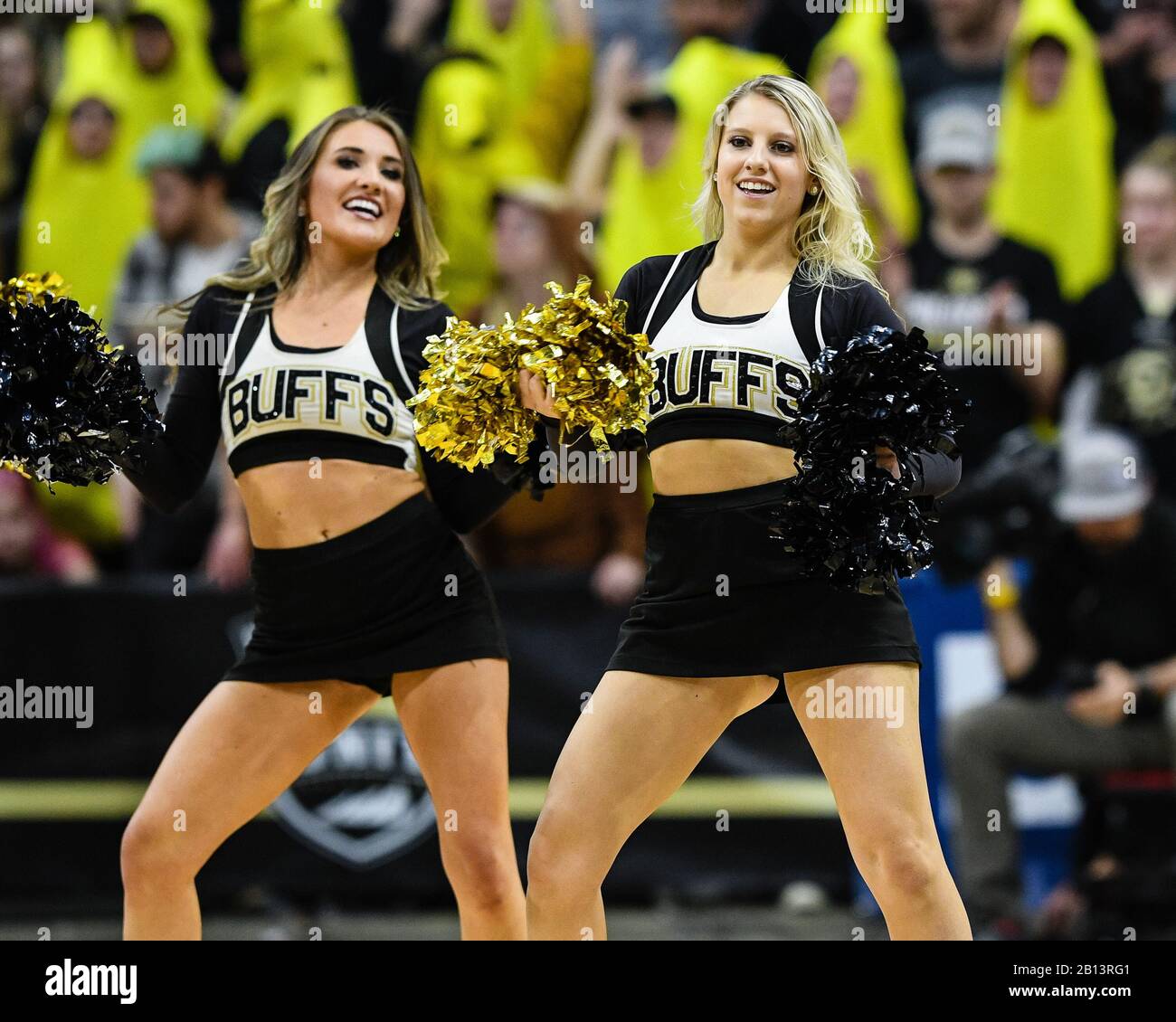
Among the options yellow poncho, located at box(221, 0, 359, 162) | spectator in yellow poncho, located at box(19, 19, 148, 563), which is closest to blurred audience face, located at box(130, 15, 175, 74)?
spectator in yellow poncho, located at box(19, 19, 148, 563)

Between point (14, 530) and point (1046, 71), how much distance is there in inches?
192

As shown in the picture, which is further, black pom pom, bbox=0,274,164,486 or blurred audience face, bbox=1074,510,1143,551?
blurred audience face, bbox=1074,510,1143,551

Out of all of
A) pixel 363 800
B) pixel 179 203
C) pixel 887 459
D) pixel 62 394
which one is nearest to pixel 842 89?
pixel 179 203

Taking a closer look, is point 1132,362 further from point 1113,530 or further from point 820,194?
point 820,194

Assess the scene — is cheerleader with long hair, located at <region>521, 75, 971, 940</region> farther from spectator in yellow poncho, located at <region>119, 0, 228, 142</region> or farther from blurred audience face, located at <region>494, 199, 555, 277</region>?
spectator in yellow poncho, located at <region>119, 0, 228, 142</region>

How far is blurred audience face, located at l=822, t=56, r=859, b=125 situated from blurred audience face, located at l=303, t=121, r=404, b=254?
11.4ft

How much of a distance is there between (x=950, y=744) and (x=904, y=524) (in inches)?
135

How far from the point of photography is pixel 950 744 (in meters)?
7.12

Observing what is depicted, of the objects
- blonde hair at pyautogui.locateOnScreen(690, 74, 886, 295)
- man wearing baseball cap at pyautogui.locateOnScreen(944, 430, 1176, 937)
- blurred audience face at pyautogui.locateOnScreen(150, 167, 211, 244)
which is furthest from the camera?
blurred audience face at pyautogui.locateOnScreen(150, 167, 211, 244)

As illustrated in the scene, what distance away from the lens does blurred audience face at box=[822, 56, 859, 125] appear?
305 inches

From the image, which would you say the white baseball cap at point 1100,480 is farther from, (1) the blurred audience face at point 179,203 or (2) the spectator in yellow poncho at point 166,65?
(2) the spectator in yellow poncho at point 166,65

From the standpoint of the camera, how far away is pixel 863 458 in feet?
12.9

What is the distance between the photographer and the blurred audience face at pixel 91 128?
8164mm
